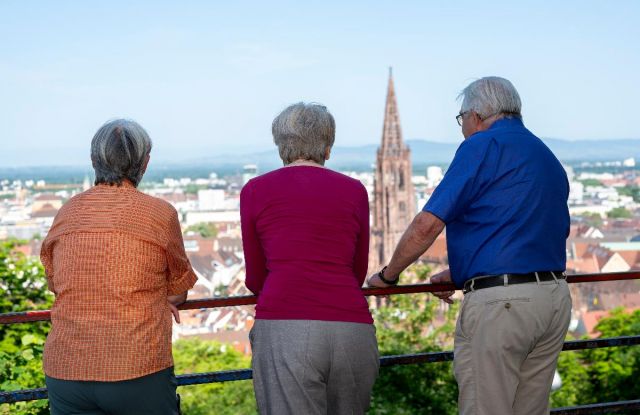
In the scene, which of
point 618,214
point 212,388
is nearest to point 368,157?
point 618,214

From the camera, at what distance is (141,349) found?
2072 millimetres

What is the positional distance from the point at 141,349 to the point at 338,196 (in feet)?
2.01

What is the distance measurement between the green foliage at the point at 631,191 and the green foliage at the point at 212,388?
8817 cm

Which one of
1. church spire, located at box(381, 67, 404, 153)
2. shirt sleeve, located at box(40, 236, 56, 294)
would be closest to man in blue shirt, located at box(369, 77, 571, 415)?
shirt sleeve, located at box(40, 236, 56, 294)

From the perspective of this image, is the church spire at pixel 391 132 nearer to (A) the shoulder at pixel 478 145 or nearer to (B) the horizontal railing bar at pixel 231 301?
(B) the horizontal railing bar at pixel 231 301

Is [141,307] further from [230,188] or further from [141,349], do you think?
[230,188]

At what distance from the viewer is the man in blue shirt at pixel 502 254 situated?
2.29 metres

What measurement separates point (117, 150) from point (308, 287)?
0.58 meters

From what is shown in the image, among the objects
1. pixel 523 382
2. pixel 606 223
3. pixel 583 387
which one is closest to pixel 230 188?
pixel 606 223

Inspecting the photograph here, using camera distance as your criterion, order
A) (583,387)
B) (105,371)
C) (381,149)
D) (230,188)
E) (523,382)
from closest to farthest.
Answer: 1. (105,371)
2. (523,382)
3. (583,387)
4. (381,149)
5. (230,188)

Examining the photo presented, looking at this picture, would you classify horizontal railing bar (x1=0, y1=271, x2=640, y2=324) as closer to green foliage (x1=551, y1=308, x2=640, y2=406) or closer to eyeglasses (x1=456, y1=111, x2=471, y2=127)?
eyeglasses (x1=456, y1=111, x2=471, y2=127)

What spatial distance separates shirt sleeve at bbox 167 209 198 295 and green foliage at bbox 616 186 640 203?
108m

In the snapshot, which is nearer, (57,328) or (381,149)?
(57,328)

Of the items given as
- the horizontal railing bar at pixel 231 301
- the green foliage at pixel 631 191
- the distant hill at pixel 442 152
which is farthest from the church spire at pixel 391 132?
the horizontal railing bar at pixel 231 301
